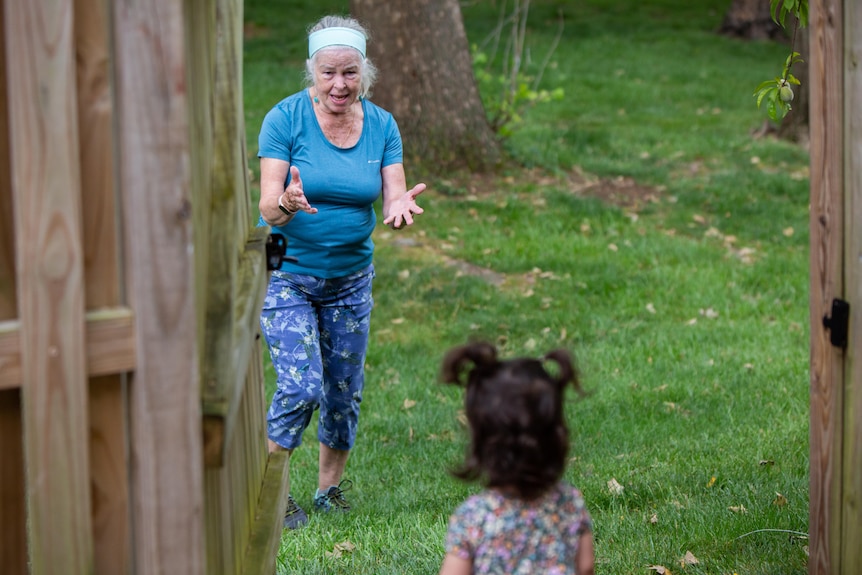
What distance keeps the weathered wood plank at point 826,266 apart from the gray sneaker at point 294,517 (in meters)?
2.16

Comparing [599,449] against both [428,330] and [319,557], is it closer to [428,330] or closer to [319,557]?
[319,557]

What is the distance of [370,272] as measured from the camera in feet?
14.6

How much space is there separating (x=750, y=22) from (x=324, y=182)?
59.6 ft

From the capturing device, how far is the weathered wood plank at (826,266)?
276 centimetres

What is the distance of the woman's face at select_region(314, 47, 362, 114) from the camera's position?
13.5ft

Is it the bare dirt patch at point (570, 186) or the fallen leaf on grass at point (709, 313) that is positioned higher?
the bare dirt patch at point (570, 186)

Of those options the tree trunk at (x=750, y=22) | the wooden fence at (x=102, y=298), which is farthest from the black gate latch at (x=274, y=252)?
the tree trunk at (x=750, y=22)

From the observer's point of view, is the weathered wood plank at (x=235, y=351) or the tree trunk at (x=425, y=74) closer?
the weathered wood plank at (x=235, y=351)

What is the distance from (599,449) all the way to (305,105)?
2.33m

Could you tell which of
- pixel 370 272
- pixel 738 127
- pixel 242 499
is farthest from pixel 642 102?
pixel 242 499

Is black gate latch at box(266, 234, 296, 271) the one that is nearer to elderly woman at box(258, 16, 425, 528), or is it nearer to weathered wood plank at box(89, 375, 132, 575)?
elderly woman at box(258, 16, 425, 528)

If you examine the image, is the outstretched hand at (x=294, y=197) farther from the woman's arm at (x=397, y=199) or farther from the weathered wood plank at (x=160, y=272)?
the weathered wood plank at (x=160, y=272)

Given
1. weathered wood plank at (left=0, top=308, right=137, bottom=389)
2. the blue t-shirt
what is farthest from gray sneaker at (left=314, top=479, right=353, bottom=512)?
weathered wood plank at (left=0, top=308, right=137, bottom=389)

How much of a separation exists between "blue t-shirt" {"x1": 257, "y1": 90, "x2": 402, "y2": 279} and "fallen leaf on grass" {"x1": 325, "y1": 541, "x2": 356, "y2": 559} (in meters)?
1.02
